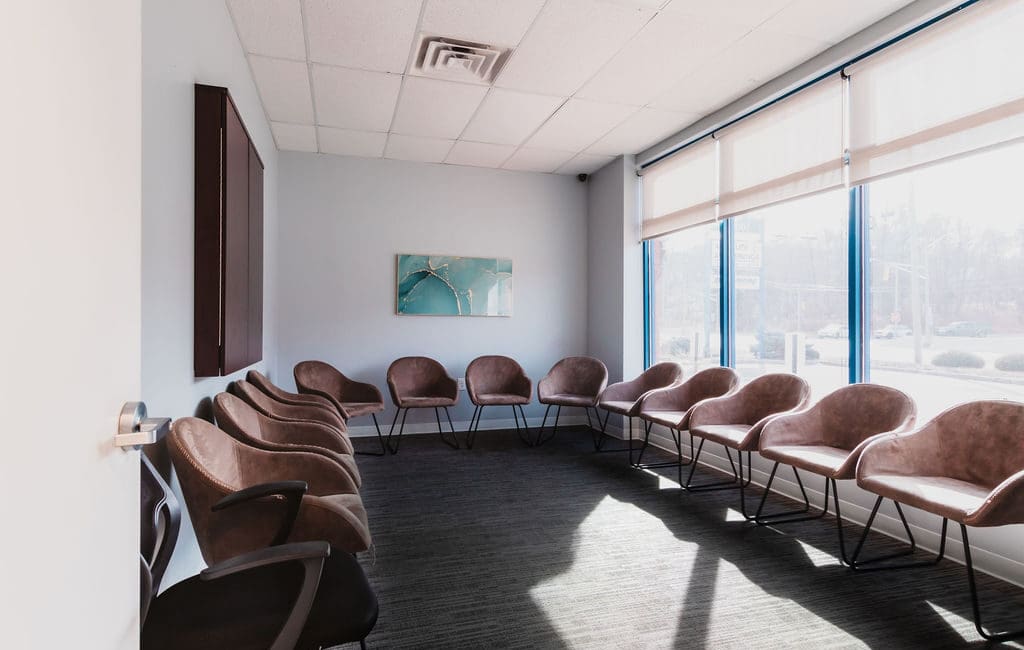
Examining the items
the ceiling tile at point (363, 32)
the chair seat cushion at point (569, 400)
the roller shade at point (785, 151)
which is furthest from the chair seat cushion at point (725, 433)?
the ceiling tile at point (363, 32)

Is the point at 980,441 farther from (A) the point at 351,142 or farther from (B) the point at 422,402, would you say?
(A) the point at 351,142

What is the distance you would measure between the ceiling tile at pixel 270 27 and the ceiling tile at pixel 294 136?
1.41 meters

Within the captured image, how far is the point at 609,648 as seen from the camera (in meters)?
2.10

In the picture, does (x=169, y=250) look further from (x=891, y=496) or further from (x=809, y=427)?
(x=809, y=427)

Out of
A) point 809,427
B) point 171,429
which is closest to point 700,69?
point 809,427

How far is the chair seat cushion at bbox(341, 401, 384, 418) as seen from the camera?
5047mm

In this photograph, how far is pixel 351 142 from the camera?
217 inches

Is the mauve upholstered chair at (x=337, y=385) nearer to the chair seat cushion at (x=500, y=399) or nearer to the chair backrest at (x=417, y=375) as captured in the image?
the chair backrest at (x=417, y=375)

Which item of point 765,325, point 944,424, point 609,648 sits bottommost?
point 609,648

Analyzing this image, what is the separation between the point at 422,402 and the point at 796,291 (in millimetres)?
3396

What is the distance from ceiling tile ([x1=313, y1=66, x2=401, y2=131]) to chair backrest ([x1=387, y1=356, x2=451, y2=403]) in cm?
234

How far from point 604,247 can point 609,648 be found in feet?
15.6

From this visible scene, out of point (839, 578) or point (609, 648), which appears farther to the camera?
point (839, 578)

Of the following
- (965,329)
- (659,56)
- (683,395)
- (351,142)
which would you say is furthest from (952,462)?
(351,142)
